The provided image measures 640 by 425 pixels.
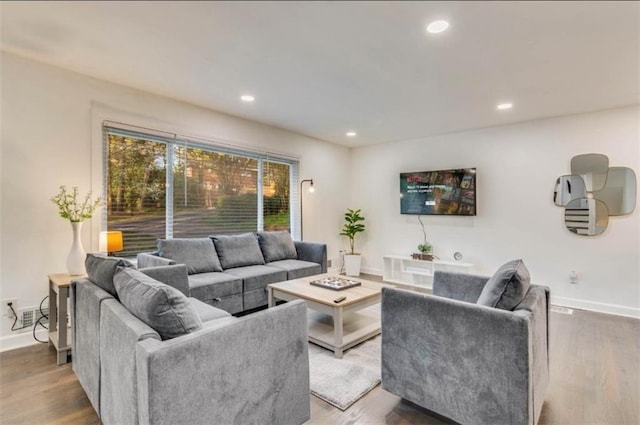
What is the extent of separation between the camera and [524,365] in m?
1.46

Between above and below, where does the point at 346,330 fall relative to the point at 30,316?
below

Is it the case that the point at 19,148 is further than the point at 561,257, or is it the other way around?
the point at 561,257

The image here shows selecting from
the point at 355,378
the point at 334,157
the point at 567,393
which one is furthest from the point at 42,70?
the point at 567,393

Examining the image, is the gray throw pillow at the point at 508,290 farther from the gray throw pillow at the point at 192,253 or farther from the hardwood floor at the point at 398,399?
the gray throw pillow at the point at 192,253

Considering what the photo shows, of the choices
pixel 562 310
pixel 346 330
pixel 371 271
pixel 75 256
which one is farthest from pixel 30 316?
pixel 562 310

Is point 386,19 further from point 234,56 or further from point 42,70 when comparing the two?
point 42,70

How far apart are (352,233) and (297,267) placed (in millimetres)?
2051

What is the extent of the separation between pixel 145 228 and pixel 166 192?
0.49 m

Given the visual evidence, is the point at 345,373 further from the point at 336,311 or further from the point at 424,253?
the point at 424,253

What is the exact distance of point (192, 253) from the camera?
3.54 metres

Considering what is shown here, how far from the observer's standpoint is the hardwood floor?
1850 millimetres

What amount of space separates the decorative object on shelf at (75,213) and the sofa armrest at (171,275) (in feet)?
1.94

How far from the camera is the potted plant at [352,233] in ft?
18.4

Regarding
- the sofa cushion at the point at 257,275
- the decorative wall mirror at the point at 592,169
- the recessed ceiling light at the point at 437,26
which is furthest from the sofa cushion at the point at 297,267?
the decorative wall mirror at the point at 592,169
